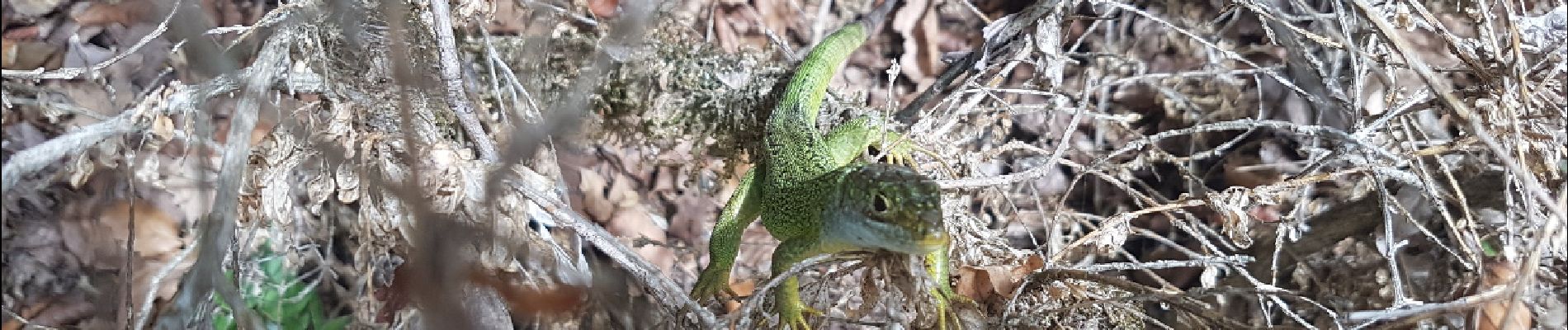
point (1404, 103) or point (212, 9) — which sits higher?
point (212, 9)

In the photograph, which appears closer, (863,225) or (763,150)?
(863,225)

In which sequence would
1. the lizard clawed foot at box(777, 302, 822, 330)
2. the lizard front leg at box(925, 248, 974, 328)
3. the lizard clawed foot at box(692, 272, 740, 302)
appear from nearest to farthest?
the lizard front leg at box(925, 248, 974, 328), the lizard clawed foot at box(777, 302, 822, 330), the lizard clawed foot at box(692, 272, 740, 302)

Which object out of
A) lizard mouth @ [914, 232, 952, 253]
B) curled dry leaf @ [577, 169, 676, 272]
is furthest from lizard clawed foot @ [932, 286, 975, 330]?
curled dry leaf @ [577, 169, 676, 272]

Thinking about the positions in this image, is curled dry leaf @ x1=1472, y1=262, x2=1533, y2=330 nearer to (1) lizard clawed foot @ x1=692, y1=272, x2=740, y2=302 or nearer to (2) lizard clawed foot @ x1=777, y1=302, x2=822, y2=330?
(2) lizard clawed foot @ x1=777, y1=302, x2=822, y2=330

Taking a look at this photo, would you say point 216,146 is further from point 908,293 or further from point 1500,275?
point 1500,275

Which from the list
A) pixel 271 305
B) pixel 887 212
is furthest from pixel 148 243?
pixel 887 212

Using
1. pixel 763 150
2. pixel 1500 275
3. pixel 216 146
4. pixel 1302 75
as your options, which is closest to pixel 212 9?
pixel 216 146

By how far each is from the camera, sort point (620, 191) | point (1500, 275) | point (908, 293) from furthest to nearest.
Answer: point (620, 191)
point (1500, 275)
point (908, 293)
